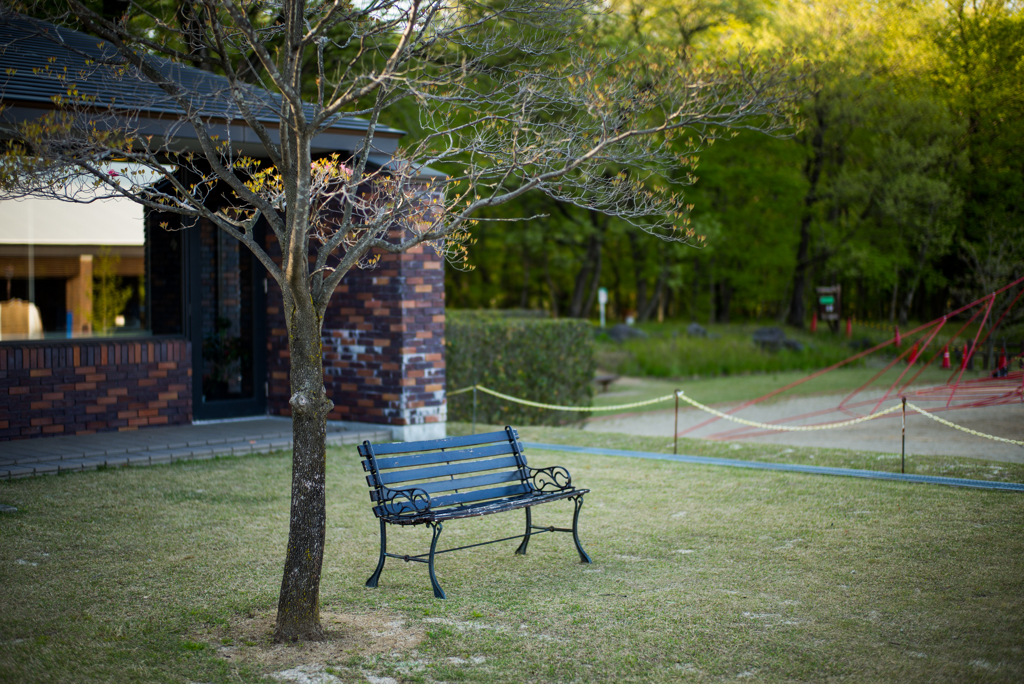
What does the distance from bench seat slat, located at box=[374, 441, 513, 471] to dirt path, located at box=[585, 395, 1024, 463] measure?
579 centimetres

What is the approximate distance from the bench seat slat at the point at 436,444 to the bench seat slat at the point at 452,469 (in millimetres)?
139

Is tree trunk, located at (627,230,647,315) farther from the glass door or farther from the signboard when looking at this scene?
the glass door

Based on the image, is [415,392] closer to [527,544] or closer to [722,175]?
[527,544]

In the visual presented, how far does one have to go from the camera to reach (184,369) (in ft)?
36.7

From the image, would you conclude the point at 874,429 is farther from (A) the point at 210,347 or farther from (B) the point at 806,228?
(B) the point at 806,228

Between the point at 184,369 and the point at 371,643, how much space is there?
24.5 feet

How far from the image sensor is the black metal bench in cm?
561

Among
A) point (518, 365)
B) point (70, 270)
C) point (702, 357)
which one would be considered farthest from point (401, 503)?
point (702, 357)

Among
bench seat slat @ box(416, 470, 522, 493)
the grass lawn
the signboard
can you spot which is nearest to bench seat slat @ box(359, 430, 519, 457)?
bench seat slat @ box(416, 470, 522, 493)

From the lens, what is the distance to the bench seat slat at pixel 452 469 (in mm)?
5938

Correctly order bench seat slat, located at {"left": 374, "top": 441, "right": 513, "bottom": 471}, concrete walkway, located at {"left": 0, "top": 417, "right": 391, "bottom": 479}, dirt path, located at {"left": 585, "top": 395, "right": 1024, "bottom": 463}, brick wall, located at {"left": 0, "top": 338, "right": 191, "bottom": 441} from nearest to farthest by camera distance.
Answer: bench seat slat, located at {"left": 374, "top": 441, "right": 513, "bottom": 471} → concrete walkway, located at {"left": 0, "top": 417, "right": 391, "bottom": 479} → brick wall, located at {"left": 0, "top": 338, "right": 191, "bottom": 441} → dirt path, located at {"left": 585, "top": 395, "right": 1024, "bottom": 463}

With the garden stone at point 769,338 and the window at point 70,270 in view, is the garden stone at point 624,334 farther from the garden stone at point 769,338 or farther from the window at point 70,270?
the window at point 70,270

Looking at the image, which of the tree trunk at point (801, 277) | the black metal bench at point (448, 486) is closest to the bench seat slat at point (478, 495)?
the black metal bench at point (448, 486)

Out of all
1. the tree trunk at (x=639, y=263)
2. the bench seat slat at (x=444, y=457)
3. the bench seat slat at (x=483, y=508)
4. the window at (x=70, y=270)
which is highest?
the tree trunk at (x=639, y=263)
